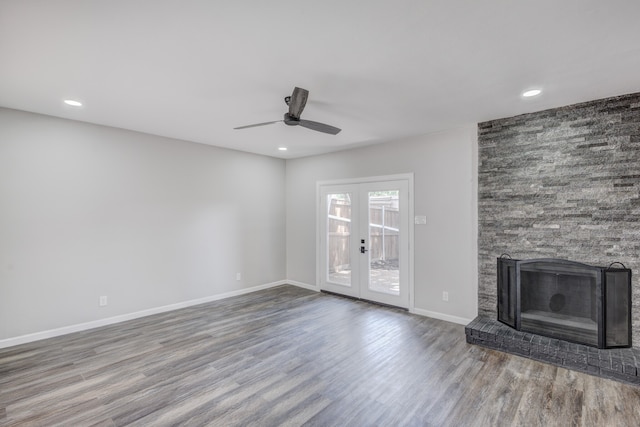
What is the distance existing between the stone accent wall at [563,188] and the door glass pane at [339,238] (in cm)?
225

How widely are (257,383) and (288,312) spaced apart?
198cm

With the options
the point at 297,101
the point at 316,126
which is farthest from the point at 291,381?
the point at 297,101

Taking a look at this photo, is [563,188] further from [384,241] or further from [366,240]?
[366,240]

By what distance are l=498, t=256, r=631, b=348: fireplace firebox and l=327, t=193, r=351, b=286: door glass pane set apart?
253 centimetres

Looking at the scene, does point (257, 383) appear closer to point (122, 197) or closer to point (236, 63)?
point (236, 63)

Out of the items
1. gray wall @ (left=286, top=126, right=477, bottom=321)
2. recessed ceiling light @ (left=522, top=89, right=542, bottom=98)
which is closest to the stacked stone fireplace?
gray wall @ (left=286, top=126, right=477, bottom=321)

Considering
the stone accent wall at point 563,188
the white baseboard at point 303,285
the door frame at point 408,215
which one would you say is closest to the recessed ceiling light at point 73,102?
the door frame at point 408,215

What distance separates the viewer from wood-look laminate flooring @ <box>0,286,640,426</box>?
2.32 m

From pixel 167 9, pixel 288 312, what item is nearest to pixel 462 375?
pixel 288 312

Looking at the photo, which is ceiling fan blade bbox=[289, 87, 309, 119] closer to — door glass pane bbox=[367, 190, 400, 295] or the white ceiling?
the white ceiling

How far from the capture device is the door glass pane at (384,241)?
16.3 ft

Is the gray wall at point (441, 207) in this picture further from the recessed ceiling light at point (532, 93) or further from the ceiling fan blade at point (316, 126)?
the ceiling fan blade at point (316, 126)

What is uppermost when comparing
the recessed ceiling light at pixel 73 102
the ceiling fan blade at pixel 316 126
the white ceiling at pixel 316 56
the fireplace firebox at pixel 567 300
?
the white ceiling at pixel 316 56

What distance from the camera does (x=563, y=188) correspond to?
344 centimetres
